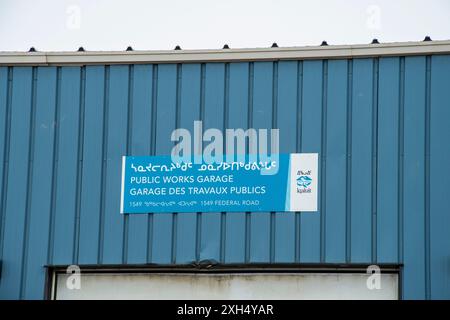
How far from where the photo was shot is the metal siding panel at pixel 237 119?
64.0 ft

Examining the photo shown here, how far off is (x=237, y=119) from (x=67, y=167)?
8.83 feet

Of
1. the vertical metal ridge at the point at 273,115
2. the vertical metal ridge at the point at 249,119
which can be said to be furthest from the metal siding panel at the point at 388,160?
the vertical metal ridge at the point at 249,119

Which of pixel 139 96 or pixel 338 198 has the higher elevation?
pixel 139 96

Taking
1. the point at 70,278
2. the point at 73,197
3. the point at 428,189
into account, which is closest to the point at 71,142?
the point at 73,197

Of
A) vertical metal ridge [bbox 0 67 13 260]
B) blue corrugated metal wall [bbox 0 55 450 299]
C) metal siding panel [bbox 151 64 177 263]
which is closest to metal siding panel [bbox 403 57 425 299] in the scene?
blue corrugated metal wall [bbox 0 55 450 299]

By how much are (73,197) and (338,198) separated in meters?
4.00

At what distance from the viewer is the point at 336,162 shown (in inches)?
771

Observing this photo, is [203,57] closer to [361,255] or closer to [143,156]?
[143,156]

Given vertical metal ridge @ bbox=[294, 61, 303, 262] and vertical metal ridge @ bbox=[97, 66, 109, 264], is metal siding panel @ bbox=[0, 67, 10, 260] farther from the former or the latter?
vertical metal ridge @ bbox=[294, 61, 303, 262]

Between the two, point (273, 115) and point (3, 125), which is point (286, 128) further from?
point (3, 125)

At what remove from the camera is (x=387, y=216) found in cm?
1928

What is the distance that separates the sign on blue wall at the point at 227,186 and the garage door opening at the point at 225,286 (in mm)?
987

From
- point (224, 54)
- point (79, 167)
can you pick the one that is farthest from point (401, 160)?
point (79, 167)

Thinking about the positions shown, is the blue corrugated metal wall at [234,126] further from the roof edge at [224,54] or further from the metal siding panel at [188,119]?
the roof edge at [224,54]
